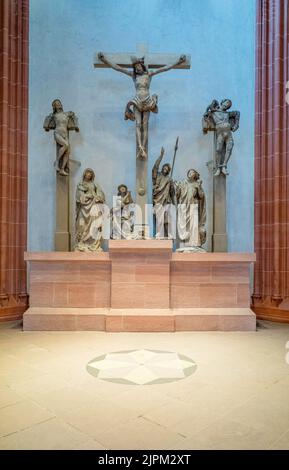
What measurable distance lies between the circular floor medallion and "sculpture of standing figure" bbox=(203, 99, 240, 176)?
4.15 m

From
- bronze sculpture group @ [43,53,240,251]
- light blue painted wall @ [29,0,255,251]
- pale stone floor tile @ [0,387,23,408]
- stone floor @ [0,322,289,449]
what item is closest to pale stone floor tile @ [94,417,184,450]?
stone floor @ [0,322,289,449]

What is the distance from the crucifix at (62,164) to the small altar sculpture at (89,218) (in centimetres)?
52

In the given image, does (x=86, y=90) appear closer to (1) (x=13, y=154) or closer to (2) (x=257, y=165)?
(1) (x=13, y=154)

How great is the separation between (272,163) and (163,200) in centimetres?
249

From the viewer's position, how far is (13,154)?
23.7 ft

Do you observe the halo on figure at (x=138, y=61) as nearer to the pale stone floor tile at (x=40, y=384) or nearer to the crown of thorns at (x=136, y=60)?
the crown of thorns at (x=136, y=60)

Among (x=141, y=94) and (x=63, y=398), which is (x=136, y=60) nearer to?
(x=141, y=94)

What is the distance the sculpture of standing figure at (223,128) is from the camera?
691 cm

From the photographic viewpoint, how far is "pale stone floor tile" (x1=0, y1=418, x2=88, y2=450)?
2.27 metres

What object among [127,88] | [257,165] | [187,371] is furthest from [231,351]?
[127,88]

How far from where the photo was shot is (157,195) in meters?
6.97

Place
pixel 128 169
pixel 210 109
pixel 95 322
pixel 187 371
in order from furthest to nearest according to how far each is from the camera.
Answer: pixel 128 169, pixel 210 109, pixel 95 322, pixel 187 371

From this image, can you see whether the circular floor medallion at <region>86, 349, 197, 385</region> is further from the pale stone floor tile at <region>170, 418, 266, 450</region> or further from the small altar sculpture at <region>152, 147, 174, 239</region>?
the small altar sculpture at <region>152, 147, 174, 239</region>

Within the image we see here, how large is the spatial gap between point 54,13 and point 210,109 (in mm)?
4441
